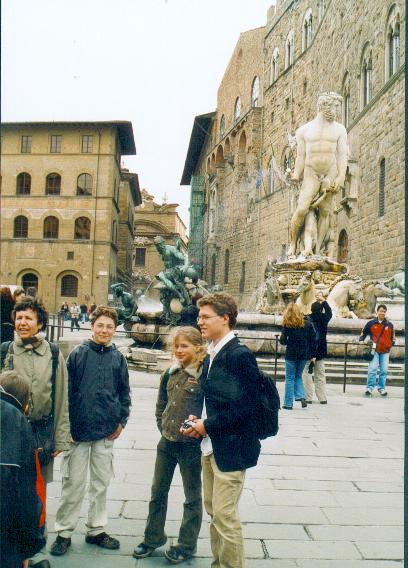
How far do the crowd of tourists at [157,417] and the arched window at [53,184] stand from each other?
42.7 meters

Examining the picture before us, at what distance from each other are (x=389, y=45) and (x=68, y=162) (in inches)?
1110

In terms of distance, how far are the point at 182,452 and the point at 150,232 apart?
79.4 m

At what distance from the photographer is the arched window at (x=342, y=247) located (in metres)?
26.1

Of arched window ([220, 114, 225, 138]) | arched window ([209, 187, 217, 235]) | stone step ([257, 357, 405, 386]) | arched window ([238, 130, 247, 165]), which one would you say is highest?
arched window ([220, 114, 225, 138])

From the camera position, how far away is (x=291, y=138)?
44.5 ft

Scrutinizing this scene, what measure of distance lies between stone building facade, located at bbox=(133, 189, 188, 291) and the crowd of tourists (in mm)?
73561

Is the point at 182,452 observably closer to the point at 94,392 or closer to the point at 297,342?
the point at 94,392

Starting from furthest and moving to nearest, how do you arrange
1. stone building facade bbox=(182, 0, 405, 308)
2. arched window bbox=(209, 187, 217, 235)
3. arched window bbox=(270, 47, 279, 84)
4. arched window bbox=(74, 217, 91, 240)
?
1. arched window bbox=(209, 187, 217, 235)
2. arched window bbox=(74, 217, 91, 240)
3. arched window bbox=(270, 47, 279, 84)
4. stone building facade bbox=(182, 0, 405, 308)

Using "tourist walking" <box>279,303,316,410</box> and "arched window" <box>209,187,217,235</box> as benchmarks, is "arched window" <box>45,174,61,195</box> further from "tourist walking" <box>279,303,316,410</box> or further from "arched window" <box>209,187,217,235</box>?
"tourist walking" <box>279,303,316,410</box>

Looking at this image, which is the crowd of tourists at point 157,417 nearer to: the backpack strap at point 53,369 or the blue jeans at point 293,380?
the backpack strap at point 53,369

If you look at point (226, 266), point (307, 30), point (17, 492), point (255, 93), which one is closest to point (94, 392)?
point (17, 492)

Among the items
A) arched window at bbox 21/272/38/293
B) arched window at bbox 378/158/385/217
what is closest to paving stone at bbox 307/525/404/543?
arched window at bbox 378/158/385/217

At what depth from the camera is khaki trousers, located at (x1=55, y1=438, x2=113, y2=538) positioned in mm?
3516

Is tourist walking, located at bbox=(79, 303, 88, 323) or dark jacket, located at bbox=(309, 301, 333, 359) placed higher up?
dark jacket, located at bbox=(309, 301, 333, 359)
